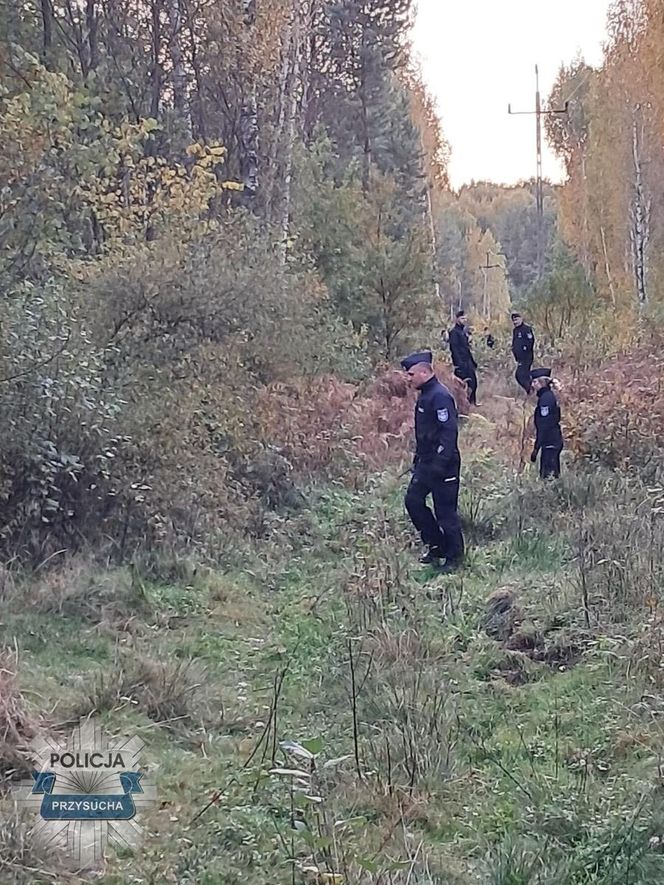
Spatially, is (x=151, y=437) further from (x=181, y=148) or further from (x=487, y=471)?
(x=181, y=148)

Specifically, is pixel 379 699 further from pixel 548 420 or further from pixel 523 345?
pixel 523 345

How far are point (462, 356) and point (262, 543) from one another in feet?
30.2

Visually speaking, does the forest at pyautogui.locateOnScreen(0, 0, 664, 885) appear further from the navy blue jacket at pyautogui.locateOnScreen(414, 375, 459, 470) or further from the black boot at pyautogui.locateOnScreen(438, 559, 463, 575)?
the navy blue jacket at pyautogui.locateOnScreen(414, 375, 459, 470)

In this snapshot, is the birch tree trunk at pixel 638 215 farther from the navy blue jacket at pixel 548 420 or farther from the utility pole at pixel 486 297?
the utility pole at pixel 486 297

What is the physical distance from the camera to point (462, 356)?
16984 millimetres

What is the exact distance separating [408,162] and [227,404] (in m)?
24.1

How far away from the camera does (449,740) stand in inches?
177

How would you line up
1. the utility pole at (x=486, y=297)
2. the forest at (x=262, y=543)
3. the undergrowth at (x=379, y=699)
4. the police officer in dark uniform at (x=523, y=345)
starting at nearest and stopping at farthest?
the undergrowth at (x=379, y=699) → the forest at (x=262, y=543) → the police officer in dark uniform at (x=523, y=345) → the utility pole at (x=486, y=297)

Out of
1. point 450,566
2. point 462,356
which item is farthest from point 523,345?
point 450,566

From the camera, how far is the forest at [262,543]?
382 centimetres

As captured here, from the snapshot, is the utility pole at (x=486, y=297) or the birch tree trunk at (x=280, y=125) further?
the utility pole at (x=486, y=297)

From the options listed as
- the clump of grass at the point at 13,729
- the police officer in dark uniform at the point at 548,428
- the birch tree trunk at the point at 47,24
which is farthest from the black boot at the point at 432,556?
the birch tree trunk at the point at 47,24

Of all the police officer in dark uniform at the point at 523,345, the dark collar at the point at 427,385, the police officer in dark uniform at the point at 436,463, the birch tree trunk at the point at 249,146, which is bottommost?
the police officer in dark uniform at the point at 436,463

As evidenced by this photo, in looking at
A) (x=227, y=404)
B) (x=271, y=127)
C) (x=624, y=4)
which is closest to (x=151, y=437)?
(x=227, y=404)
